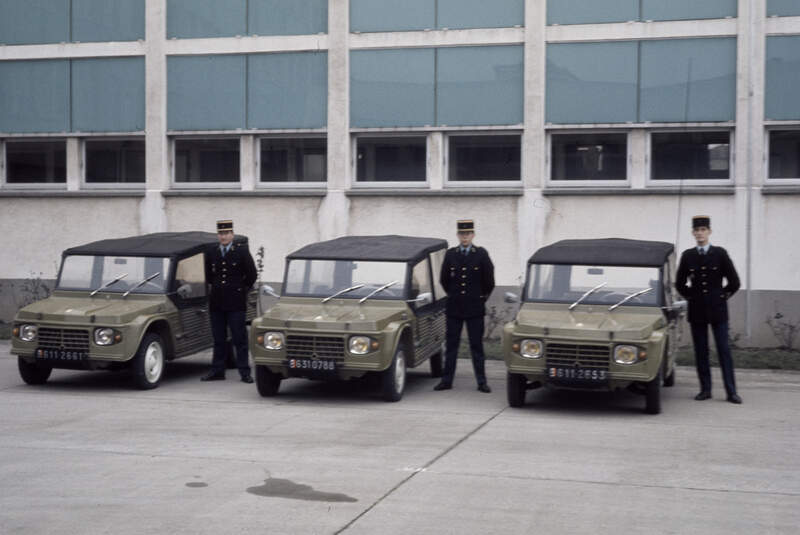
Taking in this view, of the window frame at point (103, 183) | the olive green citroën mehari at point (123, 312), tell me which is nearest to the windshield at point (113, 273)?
the olive green citroën mehari at point (123, 312)

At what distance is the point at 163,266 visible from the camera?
13.3m

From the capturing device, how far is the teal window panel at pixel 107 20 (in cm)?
2025

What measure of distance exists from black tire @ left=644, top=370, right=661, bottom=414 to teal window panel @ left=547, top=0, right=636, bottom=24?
9102mm

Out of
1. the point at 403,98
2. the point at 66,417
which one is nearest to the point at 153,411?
the point at 66,417

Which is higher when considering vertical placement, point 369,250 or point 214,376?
point 369,250

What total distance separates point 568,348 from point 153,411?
14.4ft

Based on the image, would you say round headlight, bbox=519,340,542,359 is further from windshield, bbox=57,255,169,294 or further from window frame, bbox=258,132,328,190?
window frame, bbox=258,132,328,190

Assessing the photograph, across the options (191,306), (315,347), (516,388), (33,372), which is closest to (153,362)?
(191,306)

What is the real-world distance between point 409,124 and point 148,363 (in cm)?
799

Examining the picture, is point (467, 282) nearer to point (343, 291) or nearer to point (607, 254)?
point (343, 291)

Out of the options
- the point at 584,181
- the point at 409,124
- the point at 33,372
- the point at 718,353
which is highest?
the point at 409,124

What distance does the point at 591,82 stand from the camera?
59.6ft

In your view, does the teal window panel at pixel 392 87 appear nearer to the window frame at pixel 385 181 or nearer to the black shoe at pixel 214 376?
the window frame at pixel 385 181

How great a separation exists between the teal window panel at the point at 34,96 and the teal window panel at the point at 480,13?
756 cm
